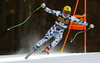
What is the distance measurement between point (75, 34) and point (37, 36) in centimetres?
99

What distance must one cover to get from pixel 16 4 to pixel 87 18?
5.94ft

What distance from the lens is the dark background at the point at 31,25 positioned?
146 inches

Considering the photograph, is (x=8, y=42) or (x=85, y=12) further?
(x=85, y=12)

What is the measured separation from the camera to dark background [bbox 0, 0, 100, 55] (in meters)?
3.72

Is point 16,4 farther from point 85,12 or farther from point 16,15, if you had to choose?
point 85,12

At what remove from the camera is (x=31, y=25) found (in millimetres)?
3990

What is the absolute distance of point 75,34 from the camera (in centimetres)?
445

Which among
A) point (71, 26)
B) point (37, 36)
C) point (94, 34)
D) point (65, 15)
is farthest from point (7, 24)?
point (94, 34)

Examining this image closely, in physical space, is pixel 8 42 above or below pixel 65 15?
below

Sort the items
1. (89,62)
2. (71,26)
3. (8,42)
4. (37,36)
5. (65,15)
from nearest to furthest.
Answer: (89,62) < (65,15) < (8,42) < (37,36) < (71,26)

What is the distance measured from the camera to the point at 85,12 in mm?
4449

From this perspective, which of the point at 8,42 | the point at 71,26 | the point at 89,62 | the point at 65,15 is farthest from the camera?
the point at 71,26

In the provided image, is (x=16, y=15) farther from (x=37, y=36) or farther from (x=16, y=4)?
(x=37, y=36)

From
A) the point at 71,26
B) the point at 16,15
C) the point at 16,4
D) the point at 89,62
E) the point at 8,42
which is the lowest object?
the point at 89,62
